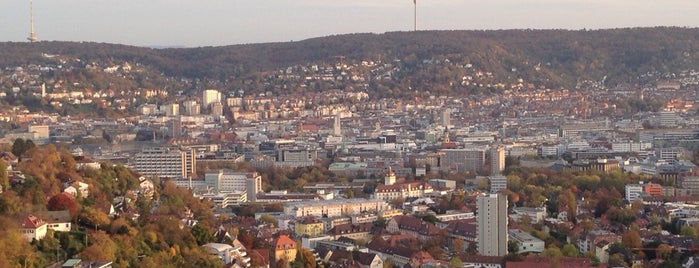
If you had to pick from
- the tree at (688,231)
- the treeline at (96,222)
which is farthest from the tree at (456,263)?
the tree at (688,231)

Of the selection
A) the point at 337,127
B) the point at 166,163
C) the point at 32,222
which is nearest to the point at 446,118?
the point at 337,127

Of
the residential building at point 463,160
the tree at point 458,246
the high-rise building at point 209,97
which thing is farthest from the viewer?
the high-rise building at point 209,97

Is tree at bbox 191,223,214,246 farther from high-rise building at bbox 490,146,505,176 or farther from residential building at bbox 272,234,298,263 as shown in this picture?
high-rise building at bbox 490,146,505,176

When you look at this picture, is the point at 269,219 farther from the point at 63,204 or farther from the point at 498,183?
the point at 63,204

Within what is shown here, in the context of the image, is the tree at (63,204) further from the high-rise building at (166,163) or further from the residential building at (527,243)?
the high-rise building at (166,163)

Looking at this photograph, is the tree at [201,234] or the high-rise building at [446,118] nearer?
the tree at [201,234]

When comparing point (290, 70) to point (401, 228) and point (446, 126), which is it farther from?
point (401, 228)
